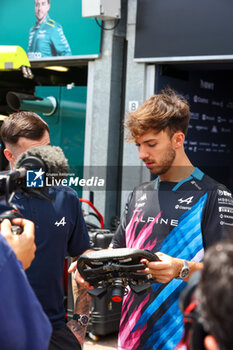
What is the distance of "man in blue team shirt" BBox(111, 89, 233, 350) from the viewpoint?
266 centimetres

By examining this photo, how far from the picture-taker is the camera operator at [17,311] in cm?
144

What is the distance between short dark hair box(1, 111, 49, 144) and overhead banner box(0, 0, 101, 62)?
4.26 meters

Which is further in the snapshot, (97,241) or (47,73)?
(47,73)

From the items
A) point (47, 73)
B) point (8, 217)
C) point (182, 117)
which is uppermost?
point (47, 73)

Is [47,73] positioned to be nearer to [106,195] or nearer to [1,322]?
[106,195]

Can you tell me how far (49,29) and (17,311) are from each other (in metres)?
6.36

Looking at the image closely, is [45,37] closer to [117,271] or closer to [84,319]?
[84,319]

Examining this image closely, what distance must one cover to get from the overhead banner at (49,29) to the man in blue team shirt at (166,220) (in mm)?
4159

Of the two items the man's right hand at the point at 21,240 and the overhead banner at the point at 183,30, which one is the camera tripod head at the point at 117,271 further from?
the overhead banner at the point at 183,30

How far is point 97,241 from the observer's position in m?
5.68

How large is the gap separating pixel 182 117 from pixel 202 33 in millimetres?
3410

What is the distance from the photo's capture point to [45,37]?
24.4 feet

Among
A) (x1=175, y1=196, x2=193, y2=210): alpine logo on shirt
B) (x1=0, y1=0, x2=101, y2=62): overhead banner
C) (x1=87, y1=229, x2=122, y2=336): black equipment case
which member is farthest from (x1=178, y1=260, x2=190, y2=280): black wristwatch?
(x1=0, y1=0, x2=101, y2=62): overhead banner

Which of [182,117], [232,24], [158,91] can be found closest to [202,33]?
[232,24]
